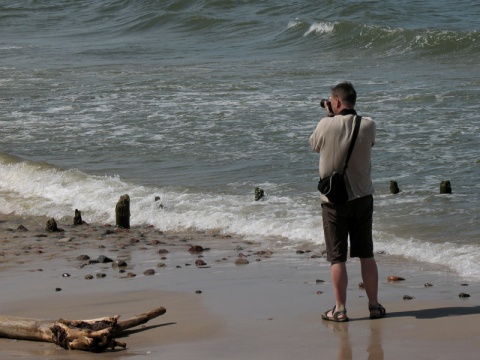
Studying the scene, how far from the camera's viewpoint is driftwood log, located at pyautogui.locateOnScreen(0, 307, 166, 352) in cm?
634

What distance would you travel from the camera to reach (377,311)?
7.02 metres

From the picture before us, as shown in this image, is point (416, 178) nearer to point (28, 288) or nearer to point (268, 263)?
point (268, 263)

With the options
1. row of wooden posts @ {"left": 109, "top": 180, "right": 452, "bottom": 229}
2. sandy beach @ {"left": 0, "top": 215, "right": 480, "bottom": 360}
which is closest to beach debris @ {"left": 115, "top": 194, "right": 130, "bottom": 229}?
row of wooden posts @ {"left": 109, "top": 180, "right": 452, "bottom": 229}

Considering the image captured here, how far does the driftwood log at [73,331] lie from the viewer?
6344mm

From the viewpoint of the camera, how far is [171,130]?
17719mm

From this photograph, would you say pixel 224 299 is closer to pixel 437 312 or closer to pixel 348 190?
pixel 348 190

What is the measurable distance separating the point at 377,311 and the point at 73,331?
6.99ft

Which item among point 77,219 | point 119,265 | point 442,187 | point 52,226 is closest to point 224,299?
point 119,265

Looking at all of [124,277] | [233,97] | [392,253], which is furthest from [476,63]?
[124,277]

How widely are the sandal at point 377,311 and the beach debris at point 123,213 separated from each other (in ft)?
17.0

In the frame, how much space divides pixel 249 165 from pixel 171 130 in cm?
352

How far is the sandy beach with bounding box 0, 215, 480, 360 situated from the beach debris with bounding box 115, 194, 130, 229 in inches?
13.5

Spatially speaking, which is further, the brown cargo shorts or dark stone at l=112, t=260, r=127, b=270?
dark stone at l=112, t=260, r=127, b=270

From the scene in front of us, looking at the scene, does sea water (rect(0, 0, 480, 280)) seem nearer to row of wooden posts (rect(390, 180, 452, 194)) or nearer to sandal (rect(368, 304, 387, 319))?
row of wooden posts (rect(390, 180, 452, 194))
